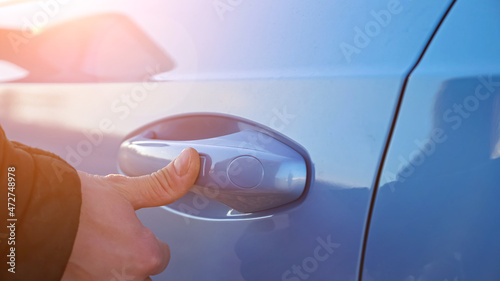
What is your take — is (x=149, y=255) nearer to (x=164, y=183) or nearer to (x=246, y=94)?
(x=164, y=183)

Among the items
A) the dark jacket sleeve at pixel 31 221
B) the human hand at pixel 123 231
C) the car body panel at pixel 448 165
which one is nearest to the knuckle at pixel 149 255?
the human hand at pixel 123 231

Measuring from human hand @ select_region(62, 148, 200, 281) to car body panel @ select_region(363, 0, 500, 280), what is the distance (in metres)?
0.47

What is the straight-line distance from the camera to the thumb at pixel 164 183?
1.06 meters

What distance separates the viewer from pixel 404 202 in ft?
2.91

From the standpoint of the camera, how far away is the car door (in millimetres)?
929

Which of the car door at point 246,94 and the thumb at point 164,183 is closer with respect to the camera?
the car door at point 246,94

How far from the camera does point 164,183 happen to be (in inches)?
42.4

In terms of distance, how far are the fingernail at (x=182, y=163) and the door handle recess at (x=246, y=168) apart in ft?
0.09

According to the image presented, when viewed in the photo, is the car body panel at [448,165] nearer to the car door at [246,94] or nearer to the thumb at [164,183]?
the car door at [246,94]

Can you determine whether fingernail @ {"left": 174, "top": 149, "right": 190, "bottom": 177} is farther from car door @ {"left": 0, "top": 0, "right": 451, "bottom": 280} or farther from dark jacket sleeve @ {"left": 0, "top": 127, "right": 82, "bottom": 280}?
dark jacket sleeve @ {"left": 0, "top": 127, "right": 82, "bottom": 280}

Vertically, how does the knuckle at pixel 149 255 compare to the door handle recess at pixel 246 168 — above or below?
below

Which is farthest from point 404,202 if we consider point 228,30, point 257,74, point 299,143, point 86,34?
point 86,34

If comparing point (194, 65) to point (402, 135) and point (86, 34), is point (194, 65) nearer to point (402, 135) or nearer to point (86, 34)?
point (86, 34)

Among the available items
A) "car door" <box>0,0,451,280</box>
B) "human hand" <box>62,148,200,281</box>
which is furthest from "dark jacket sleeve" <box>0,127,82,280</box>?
"car door" <box>0,0,451,280</box>
